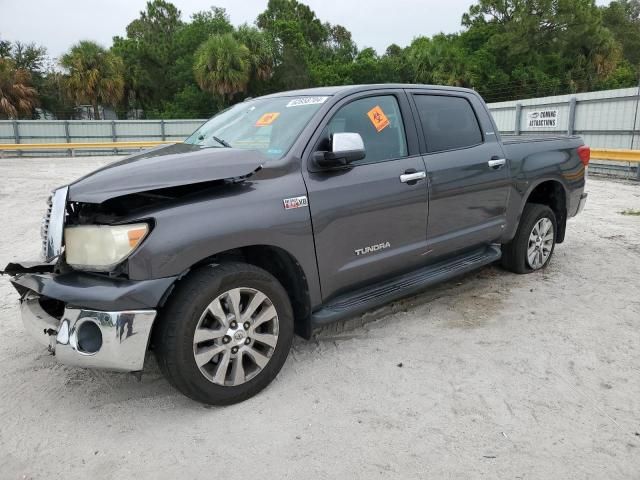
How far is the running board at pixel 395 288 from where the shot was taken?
11.1 feet

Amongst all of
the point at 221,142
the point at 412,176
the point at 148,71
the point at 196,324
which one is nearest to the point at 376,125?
the point at 412,176

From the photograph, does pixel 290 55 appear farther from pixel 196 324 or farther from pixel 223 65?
pixel 196 324

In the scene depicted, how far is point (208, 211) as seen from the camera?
2793 millimetres

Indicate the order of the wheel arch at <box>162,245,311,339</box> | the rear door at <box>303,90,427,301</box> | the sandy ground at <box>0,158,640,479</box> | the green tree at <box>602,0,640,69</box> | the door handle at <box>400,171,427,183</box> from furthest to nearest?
the green tree at <box>602,0,640,69</box>, the door handle at <box>400,171,427,183</box>, the rear door at <box>303,90,427,301</box>, the wheel arch at <box>162,245,311,339</box>, the sandy ground at <box>0,158,640,479</box>

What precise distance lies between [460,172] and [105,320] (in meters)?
2.87

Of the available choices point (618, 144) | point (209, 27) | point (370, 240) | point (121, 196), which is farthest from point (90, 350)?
point (209, 27)

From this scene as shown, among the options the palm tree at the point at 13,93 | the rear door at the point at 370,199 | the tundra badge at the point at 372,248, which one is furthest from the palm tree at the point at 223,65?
the tundra badge at the point at 372,248

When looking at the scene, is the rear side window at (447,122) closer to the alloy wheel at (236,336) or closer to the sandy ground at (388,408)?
the sandy ground at (388,408)

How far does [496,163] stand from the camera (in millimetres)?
4496

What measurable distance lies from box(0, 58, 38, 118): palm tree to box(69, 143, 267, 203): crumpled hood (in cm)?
3150

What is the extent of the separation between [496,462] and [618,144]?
1312 centimetres

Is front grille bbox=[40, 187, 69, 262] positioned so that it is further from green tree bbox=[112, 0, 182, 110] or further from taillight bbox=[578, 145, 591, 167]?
green tree bbox=[112, 0, 182, 110]

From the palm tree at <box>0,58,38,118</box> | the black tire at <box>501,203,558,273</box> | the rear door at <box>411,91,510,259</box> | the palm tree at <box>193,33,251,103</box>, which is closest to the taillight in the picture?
the black tire at <box>501,203,558,273</box>

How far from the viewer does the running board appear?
3373mm
